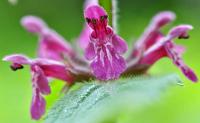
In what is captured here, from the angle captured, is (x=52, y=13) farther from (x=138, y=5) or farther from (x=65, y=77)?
(x=65, y=77)

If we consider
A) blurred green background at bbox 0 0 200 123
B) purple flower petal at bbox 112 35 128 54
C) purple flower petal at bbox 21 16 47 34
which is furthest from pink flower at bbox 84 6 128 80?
purple flower petal at bbox 21 16 47 34

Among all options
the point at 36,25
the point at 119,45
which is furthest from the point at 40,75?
the point at 36,25

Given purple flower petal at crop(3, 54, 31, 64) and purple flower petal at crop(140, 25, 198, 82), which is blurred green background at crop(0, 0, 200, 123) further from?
purple flower petal at crop(3, 54, 31, 64)

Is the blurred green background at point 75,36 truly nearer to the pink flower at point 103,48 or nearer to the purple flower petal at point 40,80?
the pink flower at point 103,48

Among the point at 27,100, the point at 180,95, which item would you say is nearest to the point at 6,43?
the point at 27,100

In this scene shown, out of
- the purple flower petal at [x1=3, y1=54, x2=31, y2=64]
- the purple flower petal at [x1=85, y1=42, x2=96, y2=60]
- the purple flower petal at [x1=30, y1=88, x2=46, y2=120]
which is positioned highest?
the purple flower petal at [x1=3, y1=54, x2=31, y2=64]

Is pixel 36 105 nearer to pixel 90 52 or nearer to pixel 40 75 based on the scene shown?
pixel 40 75

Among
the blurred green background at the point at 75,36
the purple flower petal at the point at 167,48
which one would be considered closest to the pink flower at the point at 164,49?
the purple flower petal at the point at 167,48
